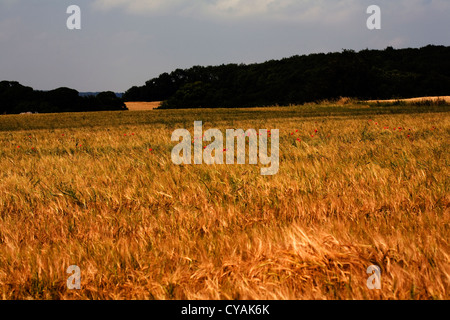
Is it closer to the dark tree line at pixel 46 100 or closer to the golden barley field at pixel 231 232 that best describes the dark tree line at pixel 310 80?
the dark tree line at pixel 46 100

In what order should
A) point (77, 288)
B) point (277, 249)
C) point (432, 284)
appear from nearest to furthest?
point (432, 284)
point (77, 288)
point (277, 249)

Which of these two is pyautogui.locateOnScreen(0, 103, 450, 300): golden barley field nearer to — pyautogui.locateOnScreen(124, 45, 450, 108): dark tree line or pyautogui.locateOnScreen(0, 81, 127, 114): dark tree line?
pyautogui.locateOnScreen(0, 81, 127, 114): dark tree line

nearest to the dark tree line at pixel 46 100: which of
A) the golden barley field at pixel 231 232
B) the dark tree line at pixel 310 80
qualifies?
the dark tree line at pixel 310 80

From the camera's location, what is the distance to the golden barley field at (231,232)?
5.28 feet

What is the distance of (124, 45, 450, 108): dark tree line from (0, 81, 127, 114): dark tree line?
1643cm

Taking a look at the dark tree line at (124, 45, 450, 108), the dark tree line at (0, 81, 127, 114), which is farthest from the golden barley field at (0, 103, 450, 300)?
the dark tree line at (124, 45, 450, 108)

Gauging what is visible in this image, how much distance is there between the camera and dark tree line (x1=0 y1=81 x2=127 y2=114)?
1796 inches

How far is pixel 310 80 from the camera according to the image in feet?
220

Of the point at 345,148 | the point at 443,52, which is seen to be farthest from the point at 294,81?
the point at 345,148

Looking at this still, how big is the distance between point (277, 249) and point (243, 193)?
1.27 m

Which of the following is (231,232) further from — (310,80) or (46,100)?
(310,80)

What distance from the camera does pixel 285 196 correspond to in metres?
2.98
